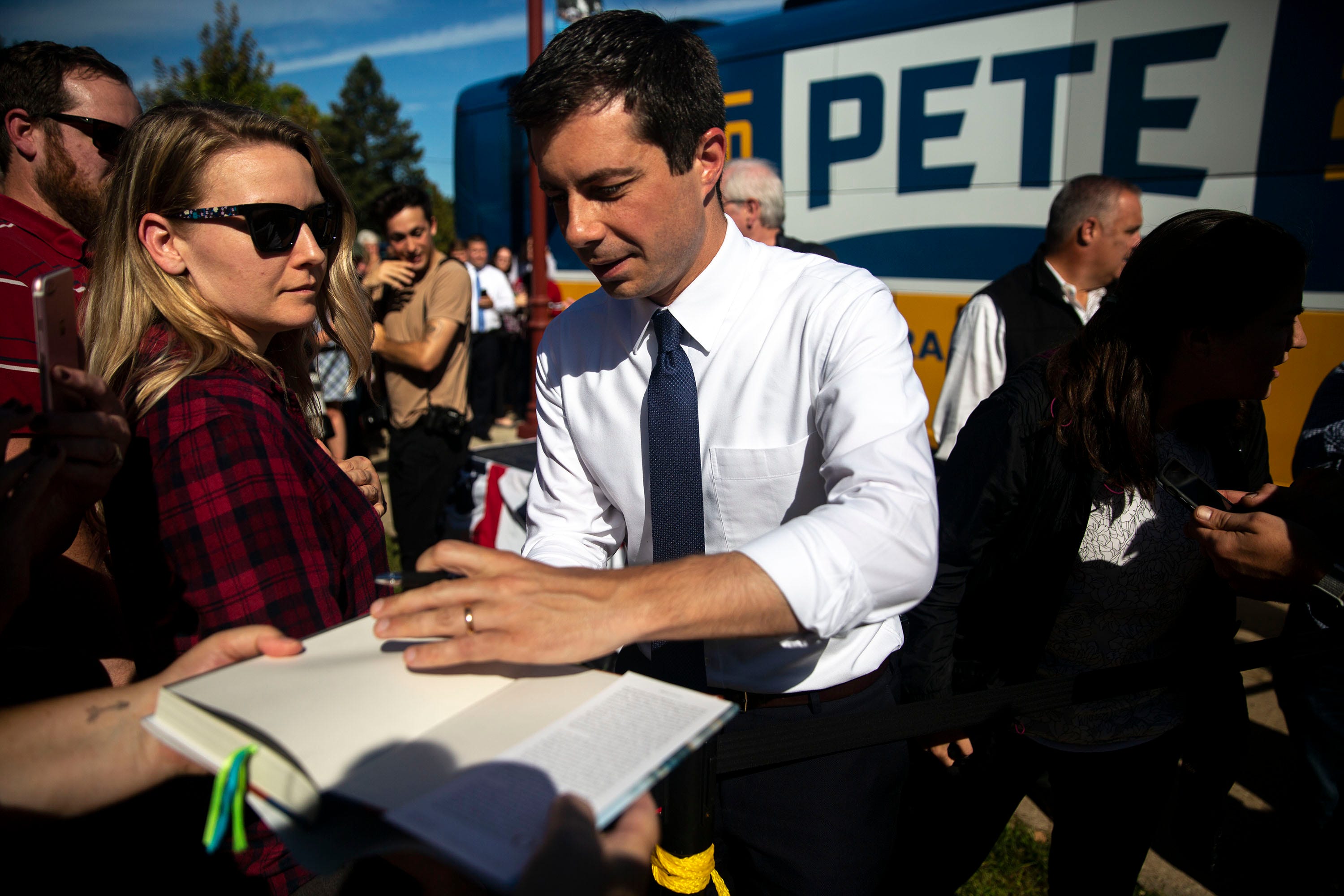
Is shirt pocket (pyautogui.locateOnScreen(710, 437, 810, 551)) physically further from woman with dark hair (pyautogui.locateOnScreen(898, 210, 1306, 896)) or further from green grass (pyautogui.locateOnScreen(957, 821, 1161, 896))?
green grass (pyautogui.locateOnScreen(957, 821, 1161, 896))

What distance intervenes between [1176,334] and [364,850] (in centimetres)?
198

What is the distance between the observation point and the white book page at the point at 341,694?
2.78 ft

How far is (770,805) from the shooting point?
1521 mm

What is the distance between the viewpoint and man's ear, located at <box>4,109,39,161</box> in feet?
7.88

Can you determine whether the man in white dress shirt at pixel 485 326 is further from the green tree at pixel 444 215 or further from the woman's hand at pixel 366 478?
the green tree at pixel 444 215

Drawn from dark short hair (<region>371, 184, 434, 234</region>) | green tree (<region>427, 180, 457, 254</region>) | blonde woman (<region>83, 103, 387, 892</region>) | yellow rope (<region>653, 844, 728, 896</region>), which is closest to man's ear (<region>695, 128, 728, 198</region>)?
blonde woman (<region>83, 103, 387, 892</region>)

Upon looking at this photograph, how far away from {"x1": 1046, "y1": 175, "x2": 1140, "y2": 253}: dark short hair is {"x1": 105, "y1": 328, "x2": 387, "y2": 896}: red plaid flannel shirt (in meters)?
3.78

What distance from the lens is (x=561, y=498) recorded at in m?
1.67

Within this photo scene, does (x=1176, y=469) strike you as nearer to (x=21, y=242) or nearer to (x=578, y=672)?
(x=578, y=672)

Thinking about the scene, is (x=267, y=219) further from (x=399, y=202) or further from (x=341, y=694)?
(x=399, y=202)

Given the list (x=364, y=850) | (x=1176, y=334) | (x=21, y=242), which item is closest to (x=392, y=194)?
(x=21, y=242)

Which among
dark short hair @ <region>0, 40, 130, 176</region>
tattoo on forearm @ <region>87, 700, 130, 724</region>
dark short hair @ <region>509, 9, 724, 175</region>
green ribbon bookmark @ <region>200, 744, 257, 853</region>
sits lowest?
tattoo on forearm @ <region>87, 700, 130, 724</region>

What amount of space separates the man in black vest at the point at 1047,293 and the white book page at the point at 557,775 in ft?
10.4

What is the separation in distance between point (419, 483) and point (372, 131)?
72051mm
